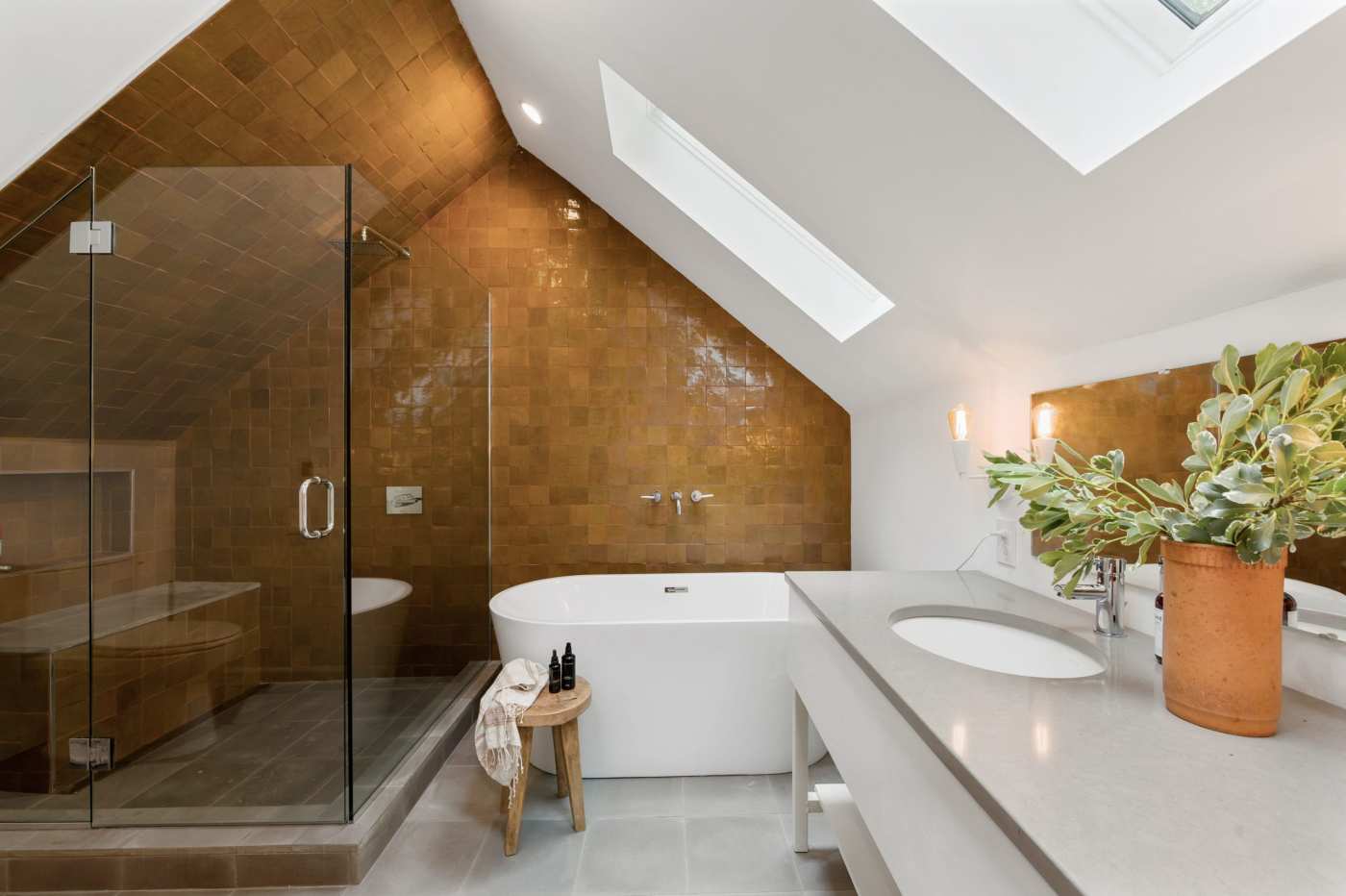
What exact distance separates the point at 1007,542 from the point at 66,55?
2.94 metres

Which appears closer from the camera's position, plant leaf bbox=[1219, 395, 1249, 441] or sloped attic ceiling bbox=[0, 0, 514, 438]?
plant leaf bbox=[1219, 395, 1249, 441]

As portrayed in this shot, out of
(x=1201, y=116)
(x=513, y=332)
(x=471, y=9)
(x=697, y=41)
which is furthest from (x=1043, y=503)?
(x=513, y=332)

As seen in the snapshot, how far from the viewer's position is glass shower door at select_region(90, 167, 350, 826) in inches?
76.5

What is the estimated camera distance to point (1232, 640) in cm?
83

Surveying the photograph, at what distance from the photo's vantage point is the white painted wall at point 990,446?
3.37 ft

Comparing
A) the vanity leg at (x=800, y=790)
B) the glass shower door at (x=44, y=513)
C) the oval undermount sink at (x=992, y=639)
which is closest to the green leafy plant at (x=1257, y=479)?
the oval undermount sink at (x=992, y=639)

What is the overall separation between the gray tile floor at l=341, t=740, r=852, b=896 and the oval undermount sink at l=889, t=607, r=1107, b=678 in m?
0.89

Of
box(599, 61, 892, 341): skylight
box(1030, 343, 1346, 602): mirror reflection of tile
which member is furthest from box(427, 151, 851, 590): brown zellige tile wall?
box(1030, 343, 1346, 602): mirror reflection of tile

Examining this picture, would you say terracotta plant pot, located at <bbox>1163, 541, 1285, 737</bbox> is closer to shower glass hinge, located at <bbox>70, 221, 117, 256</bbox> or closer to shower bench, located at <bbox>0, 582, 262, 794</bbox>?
shower bench, located at <bbox>0, 582, 262, 794</bbox>

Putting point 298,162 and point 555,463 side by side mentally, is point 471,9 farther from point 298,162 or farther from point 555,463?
point 555,463

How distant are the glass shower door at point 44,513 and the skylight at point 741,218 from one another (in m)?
1.92

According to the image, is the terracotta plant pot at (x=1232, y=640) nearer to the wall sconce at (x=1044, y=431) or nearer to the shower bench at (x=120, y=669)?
the wall sconce at (x=1044, y=431)

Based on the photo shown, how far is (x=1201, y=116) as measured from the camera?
958 mm

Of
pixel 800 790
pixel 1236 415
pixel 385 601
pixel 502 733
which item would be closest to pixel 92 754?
pixel 385 601
